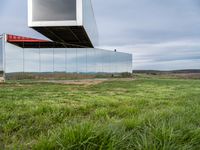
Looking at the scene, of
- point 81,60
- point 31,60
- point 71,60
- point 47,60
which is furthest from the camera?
point 81,60

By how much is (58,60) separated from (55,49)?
1.02 m

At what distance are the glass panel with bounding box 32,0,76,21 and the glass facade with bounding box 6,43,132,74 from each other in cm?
374

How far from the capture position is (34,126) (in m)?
3.66

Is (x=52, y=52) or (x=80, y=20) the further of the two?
(x=52, y=52)

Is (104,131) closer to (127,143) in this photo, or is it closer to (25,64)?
(127,143)

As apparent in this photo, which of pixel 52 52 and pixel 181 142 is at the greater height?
pixel 52 52

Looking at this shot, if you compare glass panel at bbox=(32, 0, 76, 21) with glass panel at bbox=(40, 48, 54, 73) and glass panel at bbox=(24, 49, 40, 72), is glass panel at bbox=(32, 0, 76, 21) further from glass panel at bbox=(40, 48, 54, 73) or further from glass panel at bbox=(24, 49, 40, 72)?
glass panel at bbox=(40, 48, 54, 73)

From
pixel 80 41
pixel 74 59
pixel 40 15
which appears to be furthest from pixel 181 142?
pixel 80 41

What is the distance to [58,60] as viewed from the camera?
22.5 m

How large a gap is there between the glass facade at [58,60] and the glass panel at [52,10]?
12.3 ft

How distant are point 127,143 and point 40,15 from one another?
16871 millimetres

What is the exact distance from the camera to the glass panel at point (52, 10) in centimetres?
1781

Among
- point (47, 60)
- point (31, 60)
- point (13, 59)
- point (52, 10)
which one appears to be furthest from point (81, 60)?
point (52, 10)

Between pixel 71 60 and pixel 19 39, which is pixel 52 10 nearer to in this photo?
pixel 19 39
